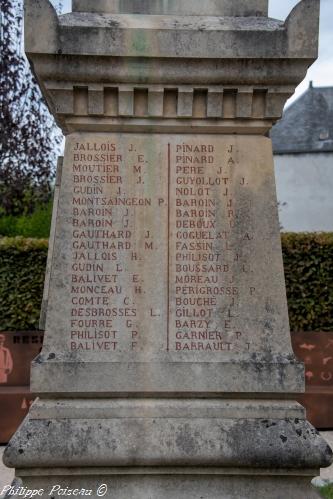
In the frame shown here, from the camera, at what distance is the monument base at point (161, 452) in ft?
11.0

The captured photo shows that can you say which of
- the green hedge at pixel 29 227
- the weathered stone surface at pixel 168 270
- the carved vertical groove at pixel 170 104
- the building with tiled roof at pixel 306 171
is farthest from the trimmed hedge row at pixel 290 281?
the building with tiled roof at pixel 306 171

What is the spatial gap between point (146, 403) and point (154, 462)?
1.09 feet

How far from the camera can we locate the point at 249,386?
11.6 feet

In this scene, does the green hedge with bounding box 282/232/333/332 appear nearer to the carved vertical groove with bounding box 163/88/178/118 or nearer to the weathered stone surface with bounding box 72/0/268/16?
the weathered stone surface with bounding box 72/0/268/16

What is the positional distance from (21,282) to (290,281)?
388 centimetres

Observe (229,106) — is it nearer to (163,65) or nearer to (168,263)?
(163,65)

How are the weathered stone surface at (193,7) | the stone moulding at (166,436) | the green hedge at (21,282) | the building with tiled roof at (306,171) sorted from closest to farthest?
the stone moulding at (166,436) → the weathered stone surface at (193,7) → the green hedge at (21,282) → the building with tiled roof at (306,171)

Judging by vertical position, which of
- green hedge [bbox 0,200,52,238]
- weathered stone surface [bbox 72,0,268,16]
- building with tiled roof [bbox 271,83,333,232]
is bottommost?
weathered stone surface [bbox 72,0,268,16]

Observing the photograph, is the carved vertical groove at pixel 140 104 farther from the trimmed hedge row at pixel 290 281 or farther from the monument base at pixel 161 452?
the trimmed hedge row at pixel 290 281

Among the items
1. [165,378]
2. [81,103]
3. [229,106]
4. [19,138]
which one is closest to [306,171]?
[19,138]

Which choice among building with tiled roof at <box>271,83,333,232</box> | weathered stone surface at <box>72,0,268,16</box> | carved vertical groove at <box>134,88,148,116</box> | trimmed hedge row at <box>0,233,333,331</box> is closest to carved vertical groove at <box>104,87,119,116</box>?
carved vertical groove at <box>134,88,148,116</box>

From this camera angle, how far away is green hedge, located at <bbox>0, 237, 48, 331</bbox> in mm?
8516

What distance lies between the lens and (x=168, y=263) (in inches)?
143

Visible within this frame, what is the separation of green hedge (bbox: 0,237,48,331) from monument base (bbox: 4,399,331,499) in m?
5.19
